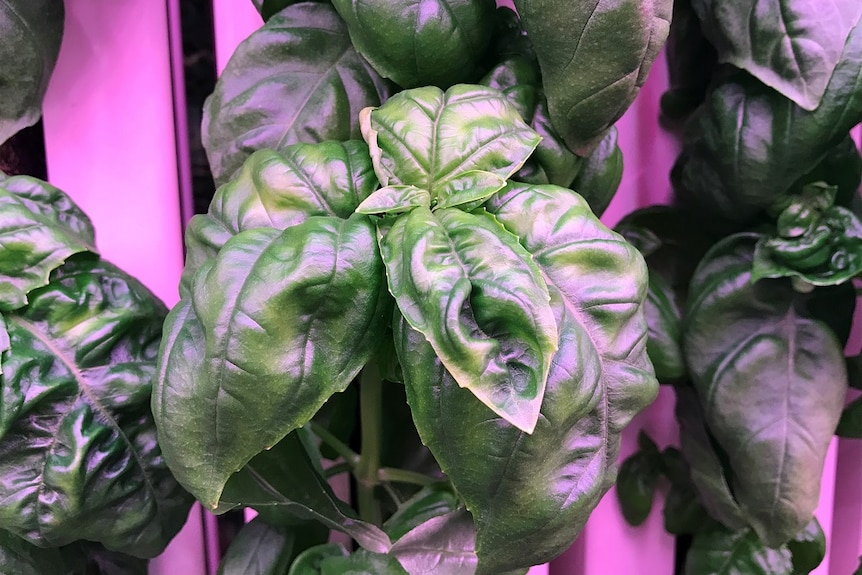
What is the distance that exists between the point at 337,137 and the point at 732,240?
38cm

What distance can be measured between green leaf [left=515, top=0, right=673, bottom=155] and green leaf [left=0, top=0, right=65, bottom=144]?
394 mm

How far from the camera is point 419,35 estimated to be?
47cm

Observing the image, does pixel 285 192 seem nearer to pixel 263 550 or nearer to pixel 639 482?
pixel 263 550

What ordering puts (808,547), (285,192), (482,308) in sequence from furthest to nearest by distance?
1. (808,547)
2. (285,192)
3. (482,308)

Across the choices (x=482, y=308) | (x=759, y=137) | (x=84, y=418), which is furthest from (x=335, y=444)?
(x=759, y=137)

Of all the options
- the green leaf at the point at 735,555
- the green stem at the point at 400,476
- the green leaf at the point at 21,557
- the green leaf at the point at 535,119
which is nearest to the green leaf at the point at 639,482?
the green leaf at the point at 735,555

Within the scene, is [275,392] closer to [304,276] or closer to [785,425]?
[304,276]

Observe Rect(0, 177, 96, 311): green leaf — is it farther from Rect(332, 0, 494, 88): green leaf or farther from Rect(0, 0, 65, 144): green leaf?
Rect(332, 0, 494, 88): green leaf

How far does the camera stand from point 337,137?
1.76 feet

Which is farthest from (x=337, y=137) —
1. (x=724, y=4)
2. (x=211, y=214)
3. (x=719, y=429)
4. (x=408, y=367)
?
(x=719, y=429)

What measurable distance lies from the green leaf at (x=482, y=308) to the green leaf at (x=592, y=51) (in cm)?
14

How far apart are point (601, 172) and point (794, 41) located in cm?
17

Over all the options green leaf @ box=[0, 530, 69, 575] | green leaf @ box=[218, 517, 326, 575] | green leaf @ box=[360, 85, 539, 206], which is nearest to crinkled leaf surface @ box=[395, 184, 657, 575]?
green leaf @ box=[360, 85, 539, 206]

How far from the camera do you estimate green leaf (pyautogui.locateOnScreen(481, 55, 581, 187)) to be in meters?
0.50
